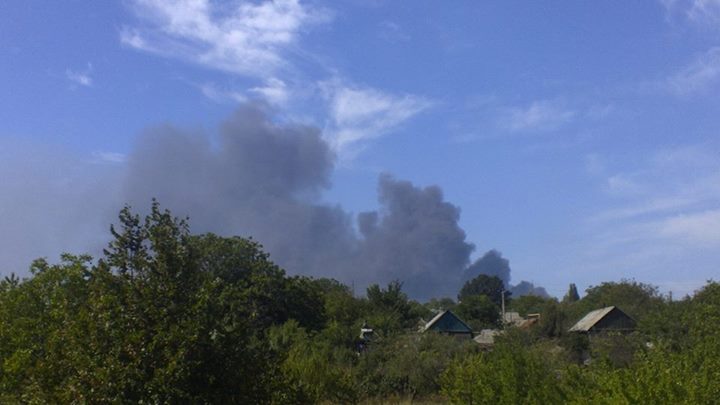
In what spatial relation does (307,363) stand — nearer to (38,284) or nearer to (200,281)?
(38,284)

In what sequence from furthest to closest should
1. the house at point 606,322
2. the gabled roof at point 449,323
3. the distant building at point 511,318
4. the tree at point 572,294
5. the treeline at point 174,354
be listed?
the tree at point 572,294
the distant building at point 511,318
the gabled roof at point 449,323
the house at point 606,322
the treeline at point 174,354

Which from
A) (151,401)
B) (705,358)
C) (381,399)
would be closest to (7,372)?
(151,401)

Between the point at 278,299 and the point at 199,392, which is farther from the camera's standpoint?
the point at 278,299

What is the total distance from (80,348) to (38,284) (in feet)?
35.9

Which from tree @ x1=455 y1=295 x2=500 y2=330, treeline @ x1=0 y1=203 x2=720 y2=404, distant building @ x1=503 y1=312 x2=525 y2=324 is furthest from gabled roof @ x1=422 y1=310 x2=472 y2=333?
treeline @ x1=0 y1=203 x2=720 y2=404

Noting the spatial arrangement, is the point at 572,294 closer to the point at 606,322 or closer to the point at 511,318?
the point at 511,318

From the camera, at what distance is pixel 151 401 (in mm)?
9570

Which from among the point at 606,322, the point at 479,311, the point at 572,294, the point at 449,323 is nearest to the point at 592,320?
the point at 606,322

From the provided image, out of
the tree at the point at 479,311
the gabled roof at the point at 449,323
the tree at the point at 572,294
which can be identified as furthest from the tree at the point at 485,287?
the gabled roof at the point at 449,323

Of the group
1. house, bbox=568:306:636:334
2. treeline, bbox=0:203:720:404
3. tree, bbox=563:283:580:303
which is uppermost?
tree, bbox=563:283:580:303

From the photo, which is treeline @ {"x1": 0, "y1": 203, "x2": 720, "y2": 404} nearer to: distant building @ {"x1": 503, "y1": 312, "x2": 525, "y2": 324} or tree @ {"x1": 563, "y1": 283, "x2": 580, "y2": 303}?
distant building @ {"x1": 503, "y1": 312, "x2": 525, "y2": 324}

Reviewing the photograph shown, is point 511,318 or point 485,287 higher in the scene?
point 485,287

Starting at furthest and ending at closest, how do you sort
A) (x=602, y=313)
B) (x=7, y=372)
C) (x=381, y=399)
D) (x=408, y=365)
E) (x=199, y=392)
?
(x=602, y=313) < (x=408, y=365) < (x=381, y=399) < (x=7, y=372) < (x=199, y=392)

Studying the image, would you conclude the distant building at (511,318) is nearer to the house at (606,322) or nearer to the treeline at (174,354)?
the house at (606,322)
